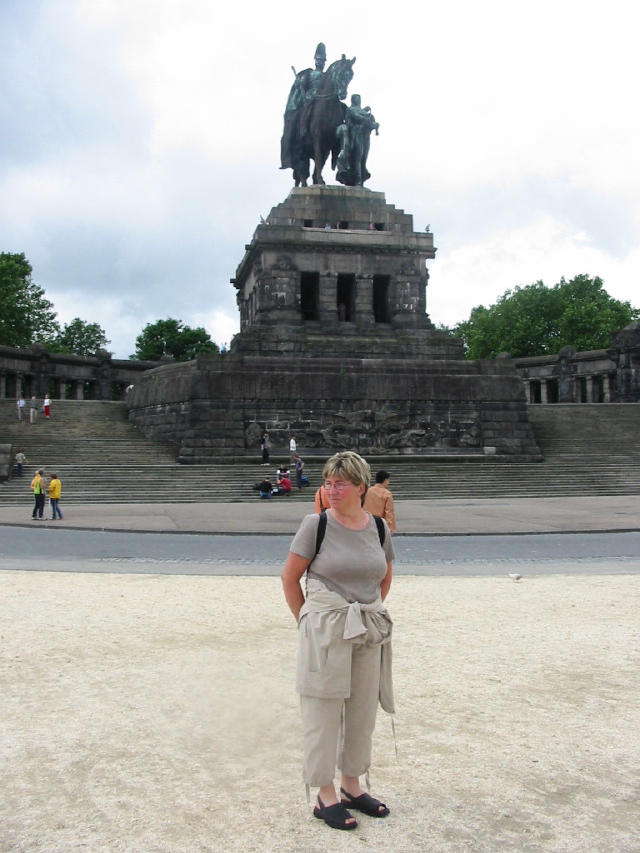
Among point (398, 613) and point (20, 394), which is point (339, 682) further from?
point (20, 394)

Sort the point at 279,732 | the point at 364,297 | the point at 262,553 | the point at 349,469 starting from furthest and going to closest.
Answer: the point at 364,297 < the point at 262,553 < the point at 279,732 < the point at 349,469

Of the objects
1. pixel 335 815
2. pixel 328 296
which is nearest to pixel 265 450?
pixel 328 296

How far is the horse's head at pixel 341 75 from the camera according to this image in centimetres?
3844

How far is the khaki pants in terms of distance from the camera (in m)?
3.79

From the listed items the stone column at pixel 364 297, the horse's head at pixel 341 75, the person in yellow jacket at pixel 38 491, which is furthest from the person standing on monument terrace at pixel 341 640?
the horse's head at pixel 341 75

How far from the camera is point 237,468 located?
27.5 m

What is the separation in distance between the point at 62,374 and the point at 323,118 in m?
21.7

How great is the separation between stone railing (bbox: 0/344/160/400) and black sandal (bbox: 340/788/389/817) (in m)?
→ 43.0

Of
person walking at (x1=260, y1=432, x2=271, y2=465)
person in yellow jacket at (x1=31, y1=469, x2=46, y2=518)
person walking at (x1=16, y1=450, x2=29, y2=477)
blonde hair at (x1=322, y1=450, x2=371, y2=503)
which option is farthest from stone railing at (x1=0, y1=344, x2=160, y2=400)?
blonde hair at (x1=322, y1=450, x2=371, y2=503)

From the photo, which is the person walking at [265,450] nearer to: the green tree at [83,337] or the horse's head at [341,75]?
the horse's head at [341,75]

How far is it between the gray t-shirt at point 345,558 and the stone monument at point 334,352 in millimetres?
24887

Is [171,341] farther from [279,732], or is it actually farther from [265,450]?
[279,732]

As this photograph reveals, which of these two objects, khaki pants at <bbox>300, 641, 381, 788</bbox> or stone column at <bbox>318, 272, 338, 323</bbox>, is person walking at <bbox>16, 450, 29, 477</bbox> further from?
khaki pants at <bbox>300, 641, 381, 788</bbox>

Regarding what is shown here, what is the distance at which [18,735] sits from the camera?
4734mm
